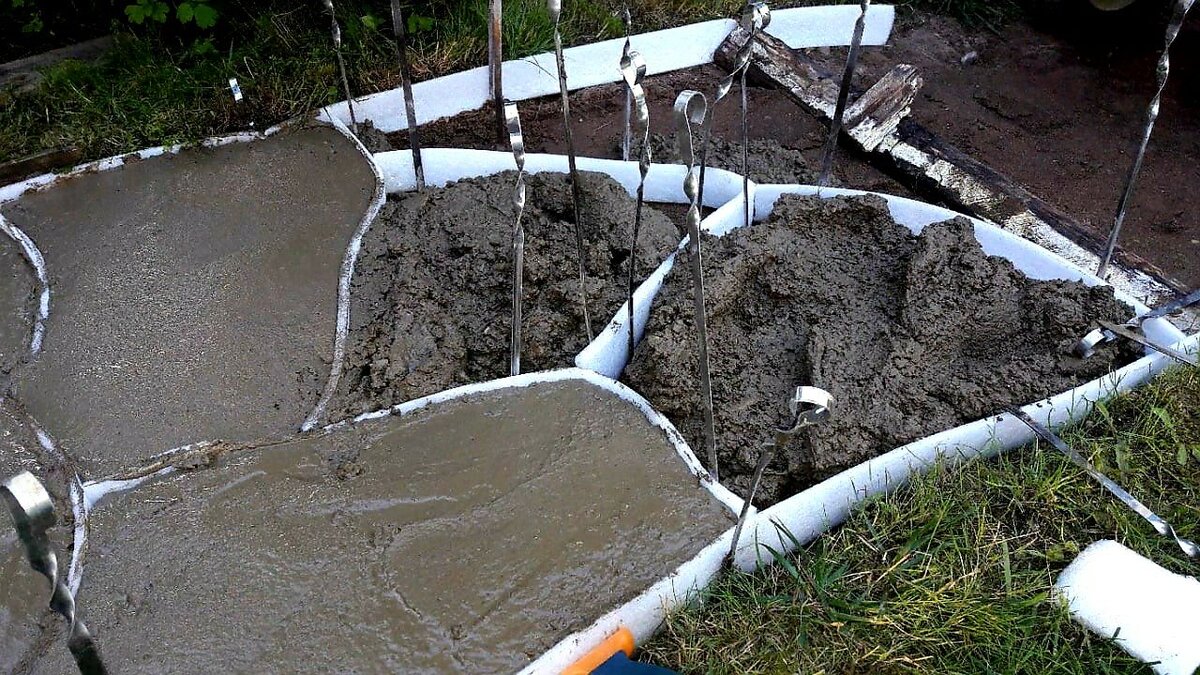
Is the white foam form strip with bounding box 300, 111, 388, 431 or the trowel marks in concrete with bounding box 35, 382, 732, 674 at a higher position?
the white foam form strip with bounding box 300, 111, 388, 431

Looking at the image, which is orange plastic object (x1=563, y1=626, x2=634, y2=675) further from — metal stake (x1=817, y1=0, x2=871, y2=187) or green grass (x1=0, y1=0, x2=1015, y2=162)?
green grass (x1=0, y1=0, x2=1015, y2=162)

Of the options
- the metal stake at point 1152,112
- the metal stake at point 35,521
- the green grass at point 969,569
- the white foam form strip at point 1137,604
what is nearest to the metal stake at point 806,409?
the green grass at point 969,569

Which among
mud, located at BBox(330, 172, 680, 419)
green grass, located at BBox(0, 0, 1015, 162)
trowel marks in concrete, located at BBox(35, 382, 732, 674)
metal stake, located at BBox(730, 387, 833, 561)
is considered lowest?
trowel marks in concrete, located at BBox(35, 382, 732, 674)

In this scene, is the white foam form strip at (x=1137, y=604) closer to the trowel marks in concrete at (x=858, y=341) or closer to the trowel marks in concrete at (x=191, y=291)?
the trowel marks in concrete at (x=858, y=341)

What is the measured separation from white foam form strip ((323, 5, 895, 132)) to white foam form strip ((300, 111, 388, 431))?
0.32 m

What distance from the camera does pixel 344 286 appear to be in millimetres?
2697

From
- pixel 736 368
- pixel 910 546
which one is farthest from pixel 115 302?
pixel 910 546

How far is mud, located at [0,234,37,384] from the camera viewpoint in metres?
2.54

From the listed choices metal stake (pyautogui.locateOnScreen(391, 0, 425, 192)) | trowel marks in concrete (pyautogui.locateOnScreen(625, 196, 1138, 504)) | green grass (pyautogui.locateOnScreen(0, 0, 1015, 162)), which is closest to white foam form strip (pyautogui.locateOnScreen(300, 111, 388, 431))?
metal stake (pyautogui.locateOnScreen(391, 0, 425, 192))

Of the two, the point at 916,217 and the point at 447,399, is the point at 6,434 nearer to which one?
the point at 447,399

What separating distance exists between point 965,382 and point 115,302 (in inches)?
97.3

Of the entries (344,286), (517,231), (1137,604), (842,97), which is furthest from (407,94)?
(1137,604)

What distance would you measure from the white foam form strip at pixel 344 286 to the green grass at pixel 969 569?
3.63 ft

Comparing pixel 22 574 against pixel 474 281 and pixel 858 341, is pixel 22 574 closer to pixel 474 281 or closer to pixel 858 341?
pixel 474 281
